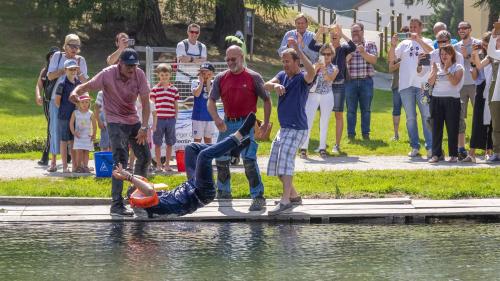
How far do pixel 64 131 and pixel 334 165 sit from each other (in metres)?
4.03

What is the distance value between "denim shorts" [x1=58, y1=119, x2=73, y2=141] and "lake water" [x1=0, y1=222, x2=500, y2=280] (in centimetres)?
332

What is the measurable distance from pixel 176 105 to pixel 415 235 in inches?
210

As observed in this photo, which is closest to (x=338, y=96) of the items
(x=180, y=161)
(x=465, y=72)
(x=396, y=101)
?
(x=396, y=101)

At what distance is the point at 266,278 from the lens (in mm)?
9484

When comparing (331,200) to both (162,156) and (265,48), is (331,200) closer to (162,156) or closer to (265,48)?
(162,156)

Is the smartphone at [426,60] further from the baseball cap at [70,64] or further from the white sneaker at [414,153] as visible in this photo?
the baseball cap at [70,64]

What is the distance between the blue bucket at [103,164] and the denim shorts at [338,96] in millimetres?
4808

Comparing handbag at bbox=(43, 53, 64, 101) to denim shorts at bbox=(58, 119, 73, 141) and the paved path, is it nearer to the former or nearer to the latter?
denim shorts at bbox=(58, 119, 73, 141)

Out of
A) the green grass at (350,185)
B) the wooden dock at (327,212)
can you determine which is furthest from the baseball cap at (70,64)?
the wooden dock at (327,212)

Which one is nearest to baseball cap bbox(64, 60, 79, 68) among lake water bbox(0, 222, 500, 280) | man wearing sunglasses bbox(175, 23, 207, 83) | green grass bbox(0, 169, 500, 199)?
green grass bbox(0, 169, 500, 199)

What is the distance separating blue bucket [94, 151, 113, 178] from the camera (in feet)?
49.3

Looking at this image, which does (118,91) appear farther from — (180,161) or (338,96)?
(338,96)

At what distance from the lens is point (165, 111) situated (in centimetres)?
1602

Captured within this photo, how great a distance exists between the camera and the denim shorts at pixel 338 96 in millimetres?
18500
